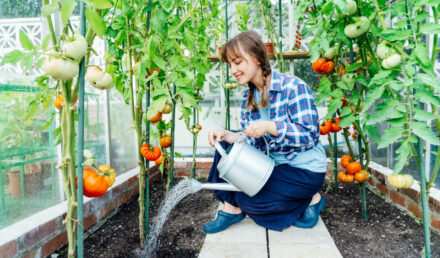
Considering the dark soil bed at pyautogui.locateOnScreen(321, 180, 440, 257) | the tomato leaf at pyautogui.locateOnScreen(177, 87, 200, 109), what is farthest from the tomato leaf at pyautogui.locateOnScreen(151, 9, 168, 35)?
the dark soil bed at pyautogui.locateOnScreen(321, 180, 440, 257)

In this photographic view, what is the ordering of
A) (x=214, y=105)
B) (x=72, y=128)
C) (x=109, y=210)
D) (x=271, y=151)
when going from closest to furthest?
(x=72, y=128) < (x=271, y=151) < (x=109, y=210) < (x=214, y=105)

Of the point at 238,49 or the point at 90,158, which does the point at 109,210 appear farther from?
the point at 238,49

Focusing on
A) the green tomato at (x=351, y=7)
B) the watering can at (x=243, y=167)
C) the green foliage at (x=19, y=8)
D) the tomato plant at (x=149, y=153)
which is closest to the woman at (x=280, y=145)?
the watering can at (x=243, y=167)

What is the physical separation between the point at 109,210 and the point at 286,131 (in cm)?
99

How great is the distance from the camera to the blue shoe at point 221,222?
1.40 m

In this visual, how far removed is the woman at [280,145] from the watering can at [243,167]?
12cm

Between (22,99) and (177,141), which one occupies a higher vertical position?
(22,99)

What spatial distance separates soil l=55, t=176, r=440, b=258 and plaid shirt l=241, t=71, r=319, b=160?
1.44ft

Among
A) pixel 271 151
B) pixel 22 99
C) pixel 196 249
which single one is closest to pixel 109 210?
pixel 196 249

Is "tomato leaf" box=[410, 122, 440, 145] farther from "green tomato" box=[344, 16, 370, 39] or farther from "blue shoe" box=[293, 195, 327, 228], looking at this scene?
"blue shoe" box=[293, 195, 327, 228]

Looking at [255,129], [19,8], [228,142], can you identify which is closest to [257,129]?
[255,129]

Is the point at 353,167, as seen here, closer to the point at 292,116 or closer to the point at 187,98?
the point at 292,116

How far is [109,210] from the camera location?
1.57m

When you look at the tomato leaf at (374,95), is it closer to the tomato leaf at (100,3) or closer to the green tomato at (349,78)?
the green tomato at (349,78)
